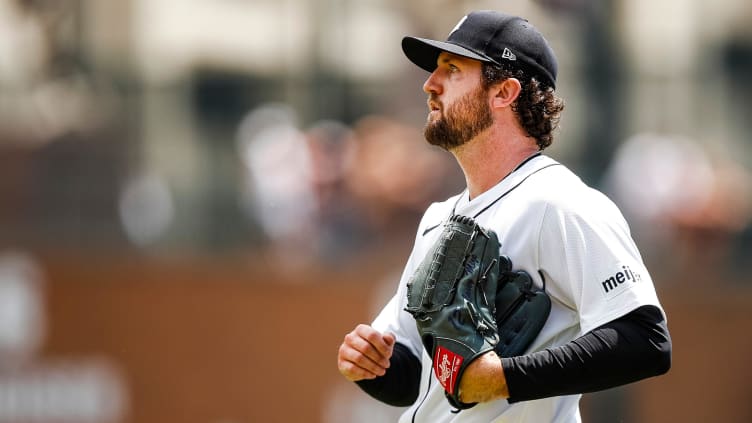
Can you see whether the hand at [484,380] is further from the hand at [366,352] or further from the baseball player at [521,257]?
the hand at [366,352]

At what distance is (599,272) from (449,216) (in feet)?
2.12

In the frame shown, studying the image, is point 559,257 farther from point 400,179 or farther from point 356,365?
point 400,179

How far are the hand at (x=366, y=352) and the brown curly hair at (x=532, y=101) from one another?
709 mm

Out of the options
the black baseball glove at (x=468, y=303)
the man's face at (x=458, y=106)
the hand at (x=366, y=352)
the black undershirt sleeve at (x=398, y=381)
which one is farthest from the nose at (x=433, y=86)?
the black undershirt sleeve at (x=398, y=381)

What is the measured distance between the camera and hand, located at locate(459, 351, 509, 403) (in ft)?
10.9

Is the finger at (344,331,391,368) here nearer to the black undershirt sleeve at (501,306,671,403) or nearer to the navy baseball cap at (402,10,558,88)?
the black undershirt sleeve at (501,306,671,403)

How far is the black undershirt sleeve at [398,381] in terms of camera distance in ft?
12.8

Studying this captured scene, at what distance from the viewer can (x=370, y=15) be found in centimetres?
953

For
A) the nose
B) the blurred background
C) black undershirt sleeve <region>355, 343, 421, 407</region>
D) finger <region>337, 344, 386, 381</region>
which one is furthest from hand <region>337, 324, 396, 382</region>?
the blurred background

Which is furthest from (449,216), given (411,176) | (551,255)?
(411,176)

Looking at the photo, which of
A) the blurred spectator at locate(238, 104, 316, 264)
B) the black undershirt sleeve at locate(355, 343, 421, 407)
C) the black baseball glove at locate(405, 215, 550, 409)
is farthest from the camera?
the blurred spectator at locate(238, 104, 316, 264)

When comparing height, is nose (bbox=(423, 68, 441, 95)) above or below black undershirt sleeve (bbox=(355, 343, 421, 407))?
above

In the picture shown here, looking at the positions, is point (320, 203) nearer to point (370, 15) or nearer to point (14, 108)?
point (370, 15)

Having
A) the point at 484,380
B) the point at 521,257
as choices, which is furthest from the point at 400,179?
the point at 484,380
